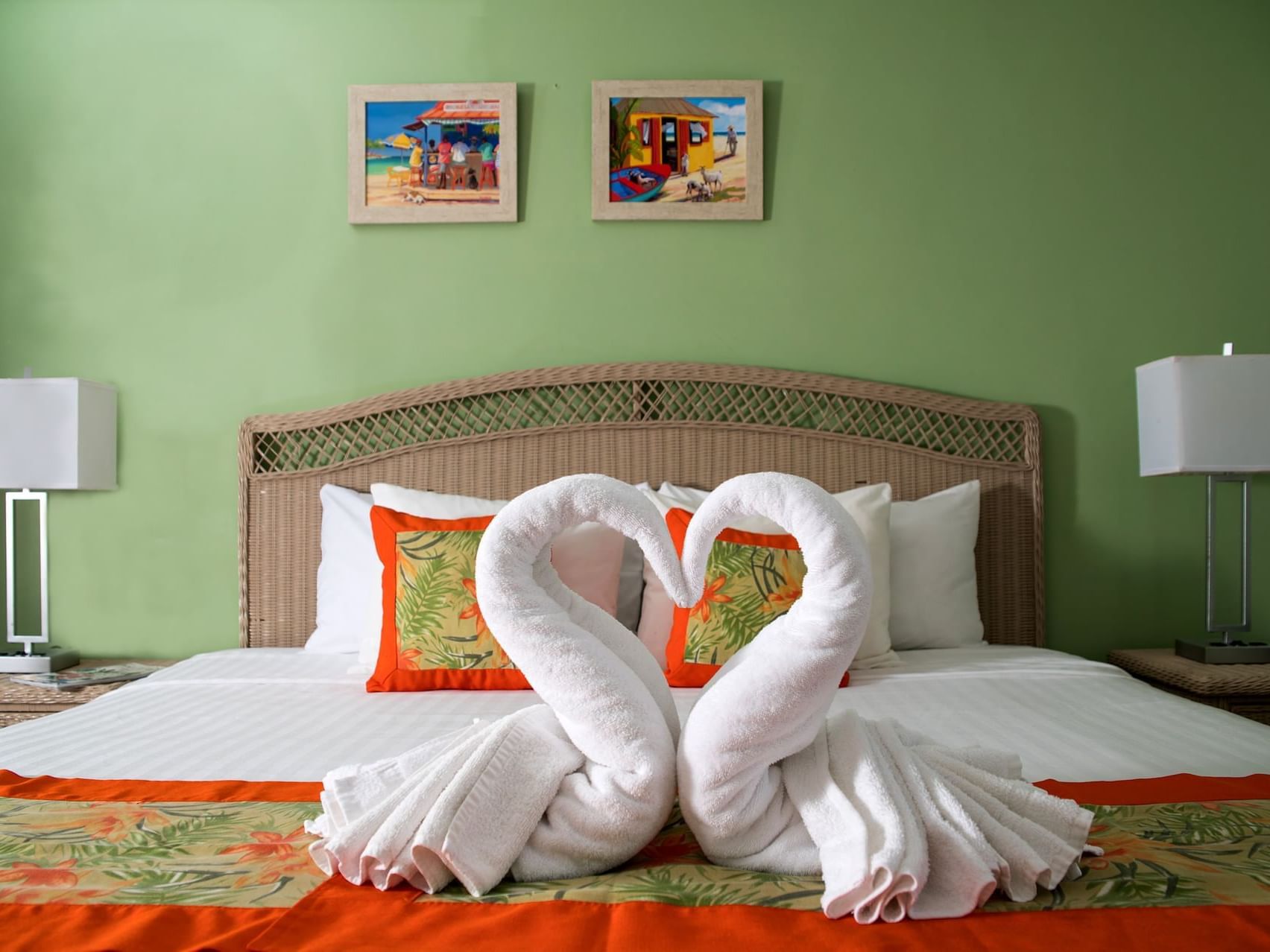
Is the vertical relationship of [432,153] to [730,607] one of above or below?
above

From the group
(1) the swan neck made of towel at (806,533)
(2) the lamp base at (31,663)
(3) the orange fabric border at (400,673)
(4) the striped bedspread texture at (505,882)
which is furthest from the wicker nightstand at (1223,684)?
(2) the lamp base at (31,663)

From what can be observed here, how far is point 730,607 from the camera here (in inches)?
79.8

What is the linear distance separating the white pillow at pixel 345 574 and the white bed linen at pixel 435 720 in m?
0.15

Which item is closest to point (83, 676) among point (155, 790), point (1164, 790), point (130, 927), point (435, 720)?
point (435, 720)

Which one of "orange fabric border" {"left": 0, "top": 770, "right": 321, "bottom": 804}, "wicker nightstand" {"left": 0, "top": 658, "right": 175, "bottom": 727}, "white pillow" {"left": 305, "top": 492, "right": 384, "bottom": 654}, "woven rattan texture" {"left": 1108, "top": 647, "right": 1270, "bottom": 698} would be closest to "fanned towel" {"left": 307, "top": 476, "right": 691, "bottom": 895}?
"orange fabric border" {"left": 0, "top": 770, "right": 321, "bottom": 804}

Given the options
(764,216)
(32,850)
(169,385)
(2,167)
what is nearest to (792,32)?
(764,216)

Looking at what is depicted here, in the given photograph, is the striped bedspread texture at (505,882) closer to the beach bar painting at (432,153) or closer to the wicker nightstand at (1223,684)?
the wicker nightstand at (1223,684)

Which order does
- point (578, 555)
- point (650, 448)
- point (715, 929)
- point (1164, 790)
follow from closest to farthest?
point (715, 929)
point (1164, 790)
point (578, 555)
point (650, 448)

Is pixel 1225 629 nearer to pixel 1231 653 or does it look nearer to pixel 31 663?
pixel 1231 653

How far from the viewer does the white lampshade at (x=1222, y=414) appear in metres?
2.40

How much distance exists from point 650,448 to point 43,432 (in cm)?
157

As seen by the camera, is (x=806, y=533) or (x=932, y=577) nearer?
(x=806, y=533)

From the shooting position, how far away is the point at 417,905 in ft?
2.87

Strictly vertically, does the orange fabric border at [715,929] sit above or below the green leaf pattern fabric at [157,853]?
above
